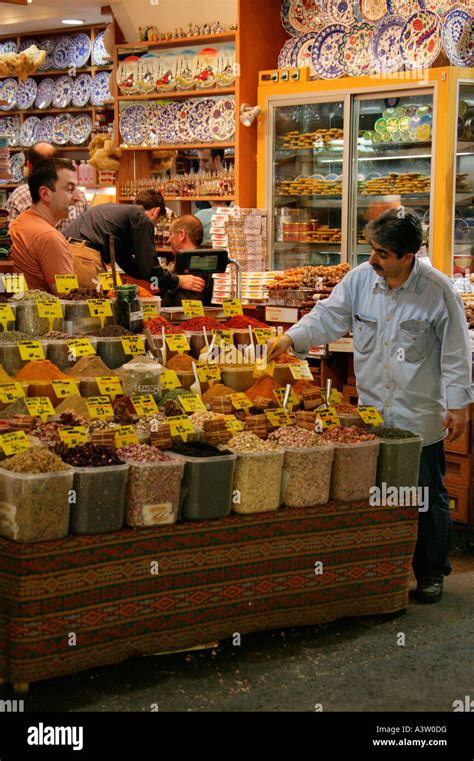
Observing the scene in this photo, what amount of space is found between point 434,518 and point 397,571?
35 centimetres

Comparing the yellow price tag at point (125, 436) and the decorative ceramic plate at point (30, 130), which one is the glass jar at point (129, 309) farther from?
the decorative ceramic plate at point (30, 130)

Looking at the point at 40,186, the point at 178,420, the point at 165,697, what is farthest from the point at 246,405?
the point at 40,186

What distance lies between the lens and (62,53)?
10133 millimetres

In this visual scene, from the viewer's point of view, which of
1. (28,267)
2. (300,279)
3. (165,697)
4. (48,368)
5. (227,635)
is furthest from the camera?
(300,279)

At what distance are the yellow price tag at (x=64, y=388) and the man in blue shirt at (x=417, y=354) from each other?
89 cm

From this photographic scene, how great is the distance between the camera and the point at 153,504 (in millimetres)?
3156

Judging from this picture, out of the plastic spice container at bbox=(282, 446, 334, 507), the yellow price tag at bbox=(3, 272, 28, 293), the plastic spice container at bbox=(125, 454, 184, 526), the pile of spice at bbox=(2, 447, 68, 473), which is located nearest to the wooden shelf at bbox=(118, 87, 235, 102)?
the yellow price tag at bbox=(3, 272, 28, 293)

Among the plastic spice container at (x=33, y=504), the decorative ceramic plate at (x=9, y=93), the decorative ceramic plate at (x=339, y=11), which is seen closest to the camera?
the plastic spice container at (x=33, y=504)

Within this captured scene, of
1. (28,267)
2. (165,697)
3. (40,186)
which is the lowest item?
(165,697)

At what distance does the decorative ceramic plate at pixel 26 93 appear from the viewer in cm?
1039

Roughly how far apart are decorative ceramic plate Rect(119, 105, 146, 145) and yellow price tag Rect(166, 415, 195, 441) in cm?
569

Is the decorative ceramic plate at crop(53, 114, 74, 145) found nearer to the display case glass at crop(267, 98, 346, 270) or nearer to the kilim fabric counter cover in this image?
the display case glass at crop(267, 98, 346, 270)

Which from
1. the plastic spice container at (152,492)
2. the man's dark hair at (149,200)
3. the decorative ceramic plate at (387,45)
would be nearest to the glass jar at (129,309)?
the plastic spice container at (152,492)

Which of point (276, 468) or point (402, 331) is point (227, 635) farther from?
point (402, 331)
